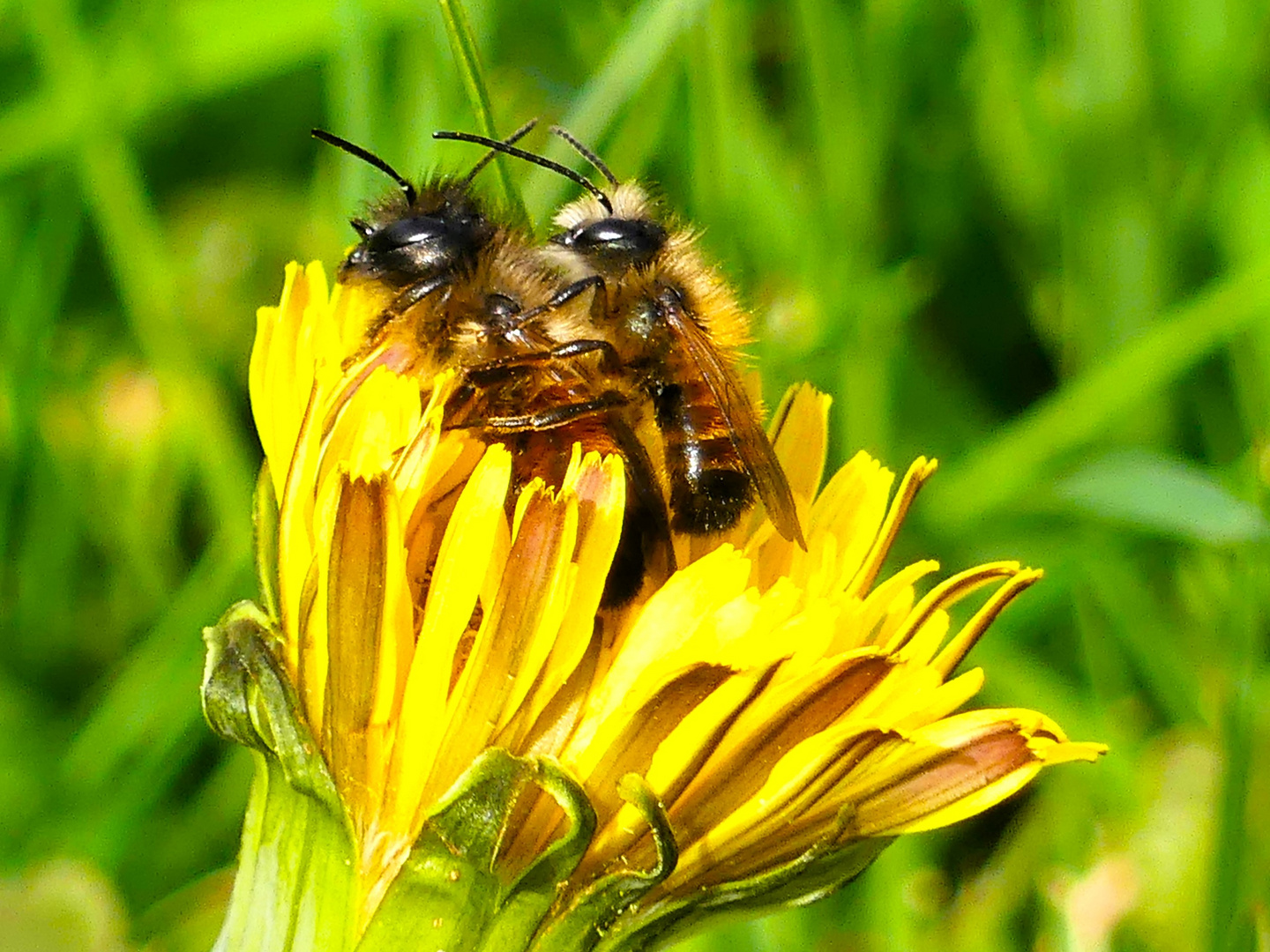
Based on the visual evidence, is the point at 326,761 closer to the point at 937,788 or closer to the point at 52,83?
the point at 937,788

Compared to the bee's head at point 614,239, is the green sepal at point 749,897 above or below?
below

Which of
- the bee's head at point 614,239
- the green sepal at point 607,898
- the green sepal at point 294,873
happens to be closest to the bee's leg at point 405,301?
the bee's head at point 614,239

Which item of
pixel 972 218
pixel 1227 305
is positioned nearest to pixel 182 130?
pixel 972 218

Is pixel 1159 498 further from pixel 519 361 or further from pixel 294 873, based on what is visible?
pixel 294 873

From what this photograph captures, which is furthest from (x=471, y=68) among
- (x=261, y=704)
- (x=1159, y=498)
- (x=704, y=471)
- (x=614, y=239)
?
(x=1159, y=498)

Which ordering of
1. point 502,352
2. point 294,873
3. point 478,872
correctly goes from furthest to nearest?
point 502,352, point 294,873, point 478,872

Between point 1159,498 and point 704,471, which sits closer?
point 704,471

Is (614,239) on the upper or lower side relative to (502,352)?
upper

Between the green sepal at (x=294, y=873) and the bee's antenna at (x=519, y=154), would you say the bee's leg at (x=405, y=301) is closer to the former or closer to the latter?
the bee's antenna at (x=519, y=154)
